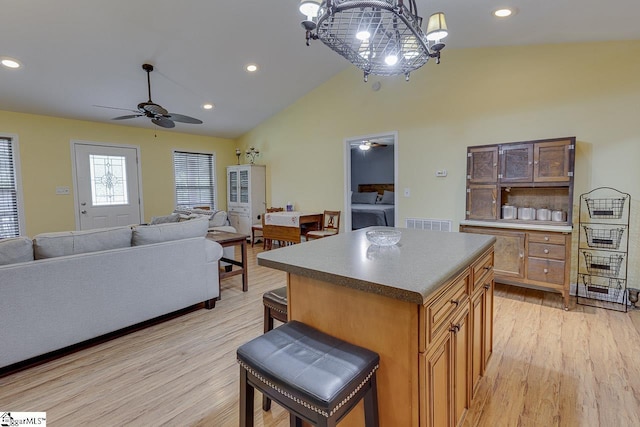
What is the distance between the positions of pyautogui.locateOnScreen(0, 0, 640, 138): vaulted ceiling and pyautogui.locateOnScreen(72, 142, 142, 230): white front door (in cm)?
61

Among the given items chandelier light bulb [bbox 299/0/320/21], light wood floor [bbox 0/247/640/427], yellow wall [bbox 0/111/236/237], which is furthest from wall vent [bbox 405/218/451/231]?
yellow wall [bbox 0/111/236/237]

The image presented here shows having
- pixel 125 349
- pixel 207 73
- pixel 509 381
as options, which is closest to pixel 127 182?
pixel 207 73

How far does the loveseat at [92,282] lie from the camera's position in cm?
205

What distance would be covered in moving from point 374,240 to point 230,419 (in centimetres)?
125

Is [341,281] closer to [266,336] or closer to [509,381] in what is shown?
[266,336]

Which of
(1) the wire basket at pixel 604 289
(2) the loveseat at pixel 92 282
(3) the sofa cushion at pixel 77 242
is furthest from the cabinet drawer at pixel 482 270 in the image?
(3) the sofa cushion at pixel 77 242

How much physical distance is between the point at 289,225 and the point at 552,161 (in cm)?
371

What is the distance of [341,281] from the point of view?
3.80 ft

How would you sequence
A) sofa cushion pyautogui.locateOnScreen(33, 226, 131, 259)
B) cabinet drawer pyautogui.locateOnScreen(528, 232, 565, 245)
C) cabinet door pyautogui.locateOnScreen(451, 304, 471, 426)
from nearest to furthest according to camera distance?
1. cabinet door pyautogui.locateOnScreen(451, 304, 471, 426)
2. sofa cushion pyautogui.locateOnScreen(33, 226, 131, 259)
3. cabinet drawer pyautogui.locateOnScreen(528, 232, 565, 245)

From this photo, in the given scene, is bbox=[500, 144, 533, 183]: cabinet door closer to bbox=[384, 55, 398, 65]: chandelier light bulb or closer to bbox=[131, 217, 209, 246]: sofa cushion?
bbox=[384, 55, 398, 65]: chandelier light bulb

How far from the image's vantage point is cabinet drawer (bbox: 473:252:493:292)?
5.32ft

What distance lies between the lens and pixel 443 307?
1217mm

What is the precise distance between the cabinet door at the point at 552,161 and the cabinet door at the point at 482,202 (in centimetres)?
44

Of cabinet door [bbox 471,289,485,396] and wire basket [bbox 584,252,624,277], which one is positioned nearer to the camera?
cabinet door [bbox 471,289,485,396]
